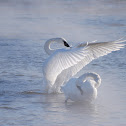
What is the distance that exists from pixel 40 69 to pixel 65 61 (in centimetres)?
277

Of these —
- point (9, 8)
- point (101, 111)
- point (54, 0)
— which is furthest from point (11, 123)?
point (54, 0)

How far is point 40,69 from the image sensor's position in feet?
35.9

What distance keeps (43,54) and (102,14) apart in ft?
30.8

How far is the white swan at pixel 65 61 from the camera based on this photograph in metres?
8.12

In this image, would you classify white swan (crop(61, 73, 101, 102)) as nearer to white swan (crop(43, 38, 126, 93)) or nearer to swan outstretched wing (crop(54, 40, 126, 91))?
white swan (crop(43, 38, 126, 93))

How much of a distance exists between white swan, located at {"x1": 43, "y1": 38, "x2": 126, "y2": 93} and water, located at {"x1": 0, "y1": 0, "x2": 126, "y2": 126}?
28 centimetres

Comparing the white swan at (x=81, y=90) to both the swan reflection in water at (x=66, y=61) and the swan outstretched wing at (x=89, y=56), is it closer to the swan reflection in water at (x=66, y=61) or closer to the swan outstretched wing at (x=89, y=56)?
the swan reflection in water at (x=66, y=61)

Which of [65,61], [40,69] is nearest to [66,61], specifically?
[65,61]

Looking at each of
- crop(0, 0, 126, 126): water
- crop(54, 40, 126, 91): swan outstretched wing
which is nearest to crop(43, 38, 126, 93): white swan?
crop(54, 40, 126, 91): swan outstretched wing

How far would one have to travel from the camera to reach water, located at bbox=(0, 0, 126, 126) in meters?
7.16

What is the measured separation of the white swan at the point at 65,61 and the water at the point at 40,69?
0.28 metres

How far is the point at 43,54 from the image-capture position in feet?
41.6

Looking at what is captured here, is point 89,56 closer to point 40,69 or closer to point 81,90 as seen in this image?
point 81,90

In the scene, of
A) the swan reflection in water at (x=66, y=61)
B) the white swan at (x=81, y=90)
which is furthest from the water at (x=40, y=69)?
the swan reflection in water at (x=66, y=61)
